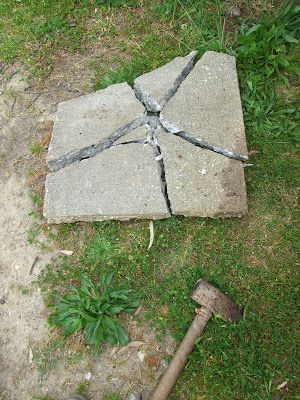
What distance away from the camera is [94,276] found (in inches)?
117

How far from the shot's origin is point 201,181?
3.00 metres

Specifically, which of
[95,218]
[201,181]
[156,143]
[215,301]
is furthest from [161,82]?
[215,301]

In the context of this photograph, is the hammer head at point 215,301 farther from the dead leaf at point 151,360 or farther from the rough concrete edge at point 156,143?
the rough concrete edge at point 156,143

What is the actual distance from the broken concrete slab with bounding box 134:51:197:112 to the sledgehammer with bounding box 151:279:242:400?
1.43 meters

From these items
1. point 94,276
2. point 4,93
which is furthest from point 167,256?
point 4,93

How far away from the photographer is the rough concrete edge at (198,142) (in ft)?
10.1

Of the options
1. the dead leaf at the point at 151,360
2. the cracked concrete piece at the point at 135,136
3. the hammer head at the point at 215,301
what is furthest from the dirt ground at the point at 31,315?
the cracked concrete piece at the point at 135,136

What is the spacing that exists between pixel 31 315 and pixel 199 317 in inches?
46.5

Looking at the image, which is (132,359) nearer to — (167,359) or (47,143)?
(167,359)

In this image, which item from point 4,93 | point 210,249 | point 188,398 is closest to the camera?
point 188,398

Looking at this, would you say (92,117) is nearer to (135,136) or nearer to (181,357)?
(135,136)

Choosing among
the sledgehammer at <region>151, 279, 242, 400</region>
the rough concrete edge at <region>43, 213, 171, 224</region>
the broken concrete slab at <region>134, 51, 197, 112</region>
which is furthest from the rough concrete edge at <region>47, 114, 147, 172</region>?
the sledgehammer at <region>151, 279, 242, 400</region>

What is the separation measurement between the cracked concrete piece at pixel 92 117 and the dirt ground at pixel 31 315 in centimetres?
Result: 26

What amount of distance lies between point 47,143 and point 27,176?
0.33 meters
